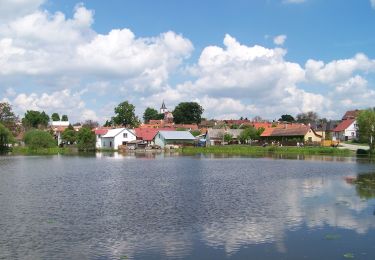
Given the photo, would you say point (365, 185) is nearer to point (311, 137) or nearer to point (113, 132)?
point (311, 137)

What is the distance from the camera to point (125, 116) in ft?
506

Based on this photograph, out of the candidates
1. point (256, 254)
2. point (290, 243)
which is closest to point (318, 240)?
point (290, 243)

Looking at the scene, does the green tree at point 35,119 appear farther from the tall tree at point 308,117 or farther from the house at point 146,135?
the tall tree at point 308,117

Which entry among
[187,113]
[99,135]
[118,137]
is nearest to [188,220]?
[118,137]

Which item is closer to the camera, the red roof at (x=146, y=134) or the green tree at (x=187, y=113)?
the red roof at (x=146, y=134)

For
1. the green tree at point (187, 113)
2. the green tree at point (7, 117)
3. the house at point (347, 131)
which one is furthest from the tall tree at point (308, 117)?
the green tree at point (7, 117)

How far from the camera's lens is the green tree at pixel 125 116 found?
15438 centimetres

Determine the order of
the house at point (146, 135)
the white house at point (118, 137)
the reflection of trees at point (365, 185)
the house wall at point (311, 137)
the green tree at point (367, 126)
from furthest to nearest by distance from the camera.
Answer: the house at point (146, 135), the white house at point (118, 137), the house wall at point (311, 137), the green tree at point (367, 126), the reflection of trees at point (365, 185)

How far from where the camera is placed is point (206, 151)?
102625 millimetres

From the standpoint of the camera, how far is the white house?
12325 cm

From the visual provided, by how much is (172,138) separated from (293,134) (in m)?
31.2

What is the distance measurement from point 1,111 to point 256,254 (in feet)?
360

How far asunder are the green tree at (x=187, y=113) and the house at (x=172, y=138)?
5258cm

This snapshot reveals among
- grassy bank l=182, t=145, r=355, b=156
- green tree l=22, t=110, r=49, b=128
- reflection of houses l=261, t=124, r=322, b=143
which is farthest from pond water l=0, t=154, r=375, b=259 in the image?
green tree l=22, t=110, r=49, b=128
